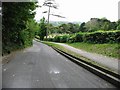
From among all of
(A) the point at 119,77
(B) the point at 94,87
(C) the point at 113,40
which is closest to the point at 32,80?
(B) the point at 94,87

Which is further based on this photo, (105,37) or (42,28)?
(42,28)

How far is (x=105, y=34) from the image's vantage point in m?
26.5

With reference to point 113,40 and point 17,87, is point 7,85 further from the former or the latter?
point 113,40

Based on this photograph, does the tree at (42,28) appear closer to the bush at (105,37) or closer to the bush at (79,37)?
the bush at (79,37)

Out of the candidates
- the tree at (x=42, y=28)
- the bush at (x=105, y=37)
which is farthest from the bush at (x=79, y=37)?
the tree at (x=42, y=28)

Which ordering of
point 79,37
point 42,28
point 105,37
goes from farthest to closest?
point 42,28 → point 79,37 → point 105,37

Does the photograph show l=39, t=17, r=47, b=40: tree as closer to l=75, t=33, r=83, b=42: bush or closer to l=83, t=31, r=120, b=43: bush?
l=75, t=33, r=83, b=42: bush

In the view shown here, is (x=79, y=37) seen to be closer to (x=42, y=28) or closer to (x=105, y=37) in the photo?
(x=105, y=37)

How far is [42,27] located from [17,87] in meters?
87.5

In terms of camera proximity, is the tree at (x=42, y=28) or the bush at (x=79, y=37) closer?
the bush at (x=79, y=37)

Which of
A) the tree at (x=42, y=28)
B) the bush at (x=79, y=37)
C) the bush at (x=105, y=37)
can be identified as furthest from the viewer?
the tree at (x=42, y=28)

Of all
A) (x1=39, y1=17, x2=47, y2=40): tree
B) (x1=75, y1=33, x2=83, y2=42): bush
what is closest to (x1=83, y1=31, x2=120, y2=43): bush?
(x1=75, y1=33, x2=83, y2=42): bush

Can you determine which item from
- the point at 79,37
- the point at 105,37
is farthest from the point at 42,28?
the point at 105,37

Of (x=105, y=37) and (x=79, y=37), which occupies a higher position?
(x=105, y=37)
